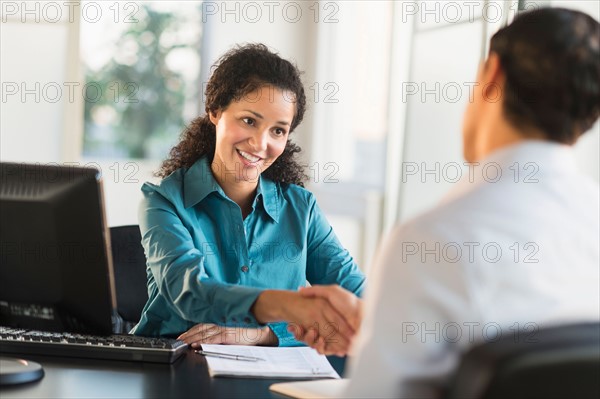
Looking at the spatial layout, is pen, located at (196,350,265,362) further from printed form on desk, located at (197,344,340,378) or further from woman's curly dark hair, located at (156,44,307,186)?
woman's curly dark hair, located at (156,44,307,186)

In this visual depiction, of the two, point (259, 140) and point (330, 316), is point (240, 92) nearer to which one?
point (259, 140)

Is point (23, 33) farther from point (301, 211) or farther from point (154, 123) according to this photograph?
point (301, 211)

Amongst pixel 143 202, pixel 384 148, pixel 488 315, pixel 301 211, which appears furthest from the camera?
pixel 384 148

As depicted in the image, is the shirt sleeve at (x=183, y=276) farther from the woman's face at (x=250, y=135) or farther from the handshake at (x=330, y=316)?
the woman's face at (x=250, y=135)

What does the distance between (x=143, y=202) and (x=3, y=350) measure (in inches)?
23.3

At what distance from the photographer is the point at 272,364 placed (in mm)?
1961

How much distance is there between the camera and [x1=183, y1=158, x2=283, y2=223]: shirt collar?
8.00 feet

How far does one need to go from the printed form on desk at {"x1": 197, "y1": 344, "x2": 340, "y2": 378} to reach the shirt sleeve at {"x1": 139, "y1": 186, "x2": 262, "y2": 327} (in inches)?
2.7

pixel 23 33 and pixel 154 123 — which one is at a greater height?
pixel 23 33

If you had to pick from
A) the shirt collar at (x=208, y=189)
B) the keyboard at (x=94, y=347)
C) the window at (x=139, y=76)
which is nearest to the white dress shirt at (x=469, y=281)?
the keyboard at (x=94, y=347)

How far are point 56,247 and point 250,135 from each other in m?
0.94

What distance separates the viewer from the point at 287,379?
187 centimetres

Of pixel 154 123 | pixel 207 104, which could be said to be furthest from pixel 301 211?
pixel 154 123

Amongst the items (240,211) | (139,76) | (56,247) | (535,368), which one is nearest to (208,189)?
(240,211)
